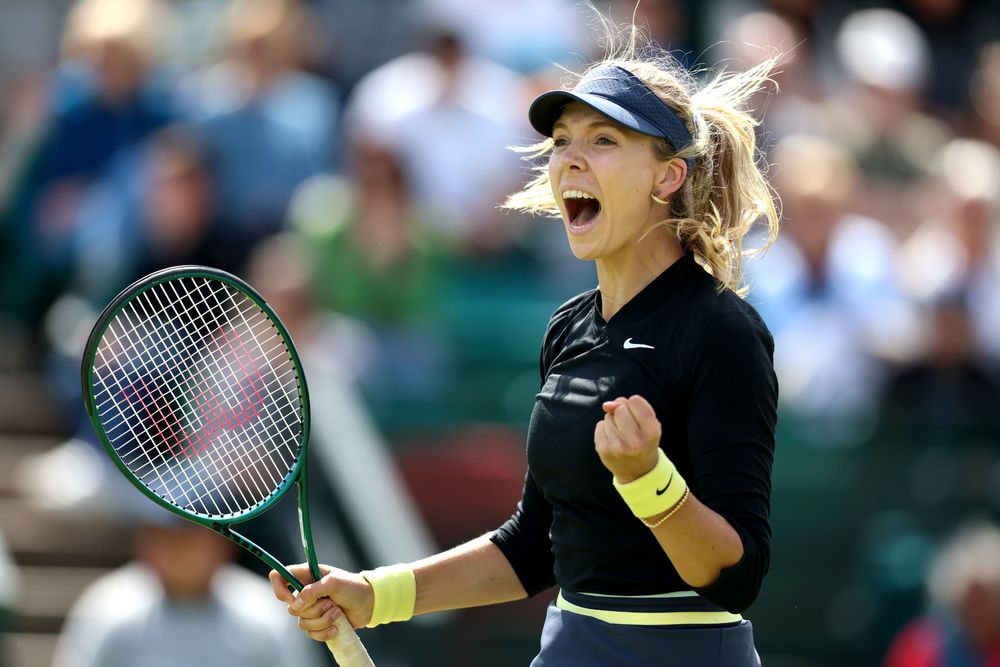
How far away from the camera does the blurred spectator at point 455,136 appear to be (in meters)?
7.60

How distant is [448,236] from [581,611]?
4.83 meters

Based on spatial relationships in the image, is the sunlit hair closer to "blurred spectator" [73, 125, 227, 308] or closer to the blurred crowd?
the blurred crowd

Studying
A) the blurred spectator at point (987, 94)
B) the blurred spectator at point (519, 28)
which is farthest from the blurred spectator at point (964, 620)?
the blurred spectator at point (519, 28)

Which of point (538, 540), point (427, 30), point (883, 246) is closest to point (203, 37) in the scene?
point (427, 30)

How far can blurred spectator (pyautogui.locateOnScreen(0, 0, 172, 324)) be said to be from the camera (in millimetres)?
7527

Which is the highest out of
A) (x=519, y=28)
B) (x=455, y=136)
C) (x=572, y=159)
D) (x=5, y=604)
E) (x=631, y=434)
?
(x=572, y=159)

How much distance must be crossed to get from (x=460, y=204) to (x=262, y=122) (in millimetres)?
1010

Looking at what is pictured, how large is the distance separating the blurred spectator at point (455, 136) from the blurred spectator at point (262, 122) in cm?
27

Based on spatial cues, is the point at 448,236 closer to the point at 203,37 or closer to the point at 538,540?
the point at 203,37

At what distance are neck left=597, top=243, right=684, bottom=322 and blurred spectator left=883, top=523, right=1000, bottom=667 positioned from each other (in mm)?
3843

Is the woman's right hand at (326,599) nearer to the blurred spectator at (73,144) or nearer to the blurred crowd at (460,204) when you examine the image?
the blurred crowd at (460,204)

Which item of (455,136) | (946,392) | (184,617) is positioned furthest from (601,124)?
(455,136)

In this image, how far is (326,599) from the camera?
279 centimetres

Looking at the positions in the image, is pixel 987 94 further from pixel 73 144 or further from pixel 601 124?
pixel 601 124
